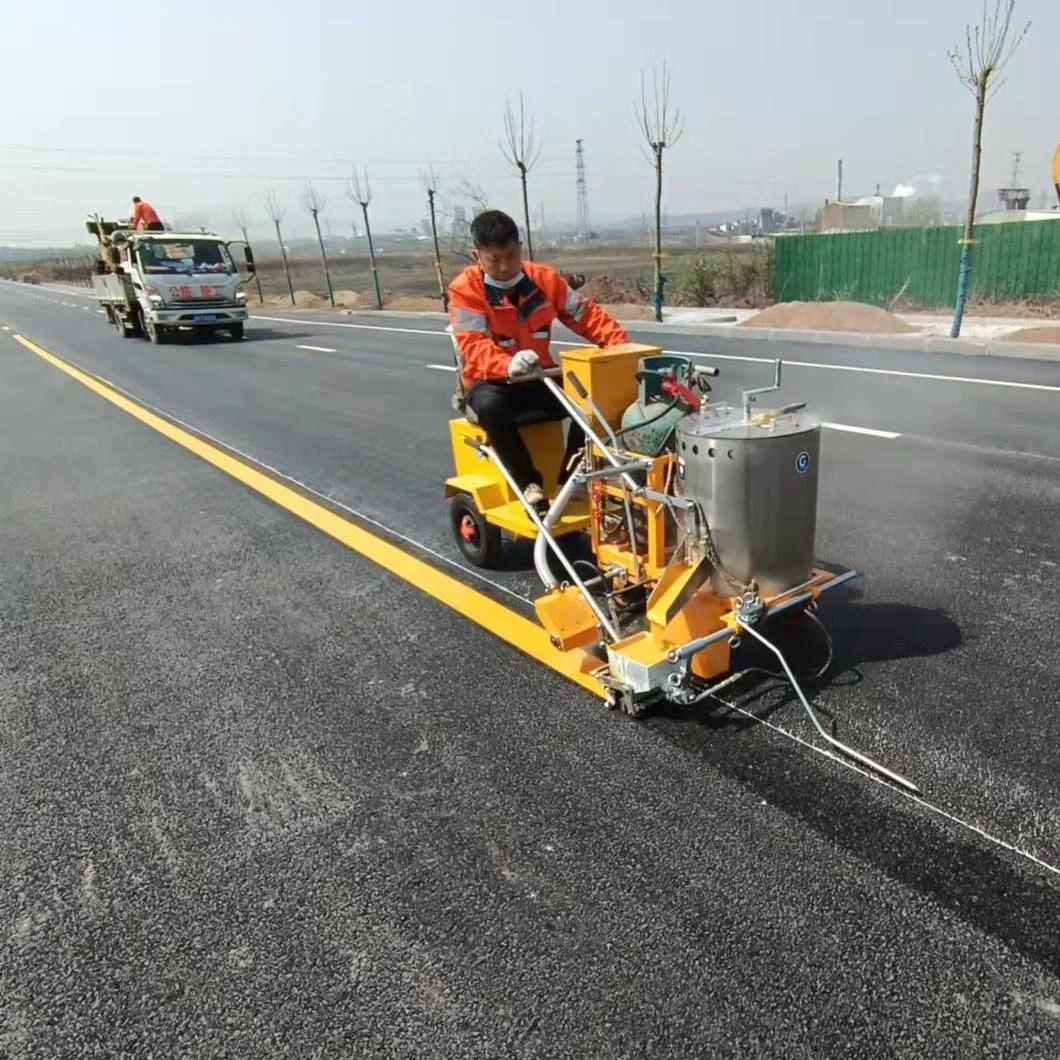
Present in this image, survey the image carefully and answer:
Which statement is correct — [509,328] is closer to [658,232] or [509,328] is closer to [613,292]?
[658,232]

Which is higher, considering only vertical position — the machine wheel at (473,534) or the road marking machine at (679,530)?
the road marking machine at (679,530)

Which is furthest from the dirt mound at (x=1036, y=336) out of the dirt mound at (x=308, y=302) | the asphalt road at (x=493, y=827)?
the dirt mound at (x=308, y=302)

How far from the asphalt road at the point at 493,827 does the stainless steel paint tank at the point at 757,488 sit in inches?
20.2

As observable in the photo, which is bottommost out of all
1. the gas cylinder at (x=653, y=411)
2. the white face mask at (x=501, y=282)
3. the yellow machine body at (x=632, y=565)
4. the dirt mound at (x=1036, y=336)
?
the dirt mound at (x=1036, y=336)

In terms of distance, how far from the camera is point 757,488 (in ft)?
8.50

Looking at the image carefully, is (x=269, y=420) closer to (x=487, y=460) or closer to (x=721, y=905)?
(x=487, y=460)

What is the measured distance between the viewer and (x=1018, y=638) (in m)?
3.17

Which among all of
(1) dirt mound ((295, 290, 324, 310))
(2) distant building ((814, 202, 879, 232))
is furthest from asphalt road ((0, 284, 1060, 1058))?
(1) dirt mound ((295, 290, 324, 310))

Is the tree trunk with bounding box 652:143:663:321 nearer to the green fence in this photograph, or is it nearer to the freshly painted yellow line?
the green fence

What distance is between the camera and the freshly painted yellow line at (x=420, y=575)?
125 inches

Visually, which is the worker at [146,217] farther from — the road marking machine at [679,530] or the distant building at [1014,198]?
the distant building at [1014,198]

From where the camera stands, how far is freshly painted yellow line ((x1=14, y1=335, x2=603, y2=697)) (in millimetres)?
3176

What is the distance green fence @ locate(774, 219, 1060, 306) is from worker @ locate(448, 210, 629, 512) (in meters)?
14.3

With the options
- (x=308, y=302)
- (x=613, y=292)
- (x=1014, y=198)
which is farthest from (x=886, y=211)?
(x=308, y=302)
